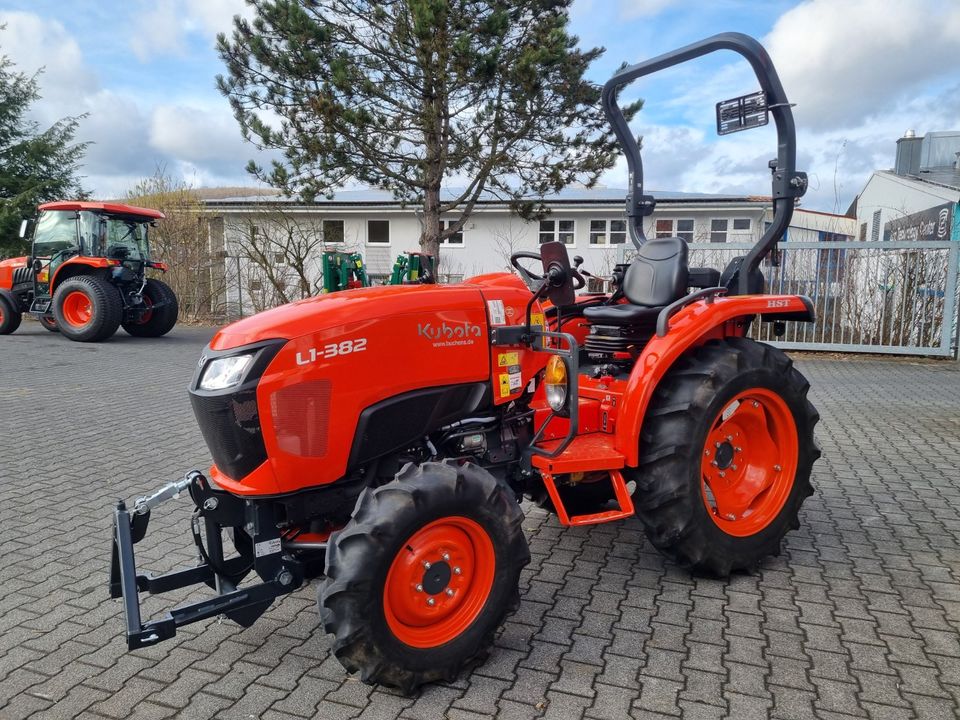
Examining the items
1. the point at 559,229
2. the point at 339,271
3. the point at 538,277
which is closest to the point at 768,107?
the point at 538,277

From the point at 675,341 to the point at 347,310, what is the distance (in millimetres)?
1479

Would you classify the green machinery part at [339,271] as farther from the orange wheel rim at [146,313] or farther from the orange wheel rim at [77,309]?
the orange wheel rim at [77,309]

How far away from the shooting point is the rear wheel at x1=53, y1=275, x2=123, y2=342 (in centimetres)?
1279

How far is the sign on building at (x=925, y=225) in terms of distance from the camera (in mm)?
13477

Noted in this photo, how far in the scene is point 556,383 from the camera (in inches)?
121

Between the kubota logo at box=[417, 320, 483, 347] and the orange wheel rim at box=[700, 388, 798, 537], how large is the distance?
131cm

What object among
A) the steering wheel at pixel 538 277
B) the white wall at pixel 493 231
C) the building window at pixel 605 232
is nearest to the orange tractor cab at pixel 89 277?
the white wall at pixel 493 231

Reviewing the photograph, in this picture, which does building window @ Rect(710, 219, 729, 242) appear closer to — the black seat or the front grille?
the black seat

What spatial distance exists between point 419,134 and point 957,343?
9.56 metres

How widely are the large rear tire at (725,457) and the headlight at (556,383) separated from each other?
0.47 metres

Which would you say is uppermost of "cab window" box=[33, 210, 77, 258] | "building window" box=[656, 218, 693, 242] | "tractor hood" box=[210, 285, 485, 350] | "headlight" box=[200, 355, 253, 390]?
"building window" box=[656, 218, 693, 242]

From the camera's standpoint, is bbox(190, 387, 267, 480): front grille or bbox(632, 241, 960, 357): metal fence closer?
bbox(190, 387, 267, 480): front grille

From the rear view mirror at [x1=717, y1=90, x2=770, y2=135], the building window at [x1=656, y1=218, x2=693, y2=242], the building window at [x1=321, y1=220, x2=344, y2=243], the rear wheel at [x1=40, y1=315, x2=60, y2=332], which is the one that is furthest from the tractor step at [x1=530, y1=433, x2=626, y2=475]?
the building window at [x1=321, y1=220, x2=344, y2=243]

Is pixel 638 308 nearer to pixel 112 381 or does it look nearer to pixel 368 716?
pixel 368 716
